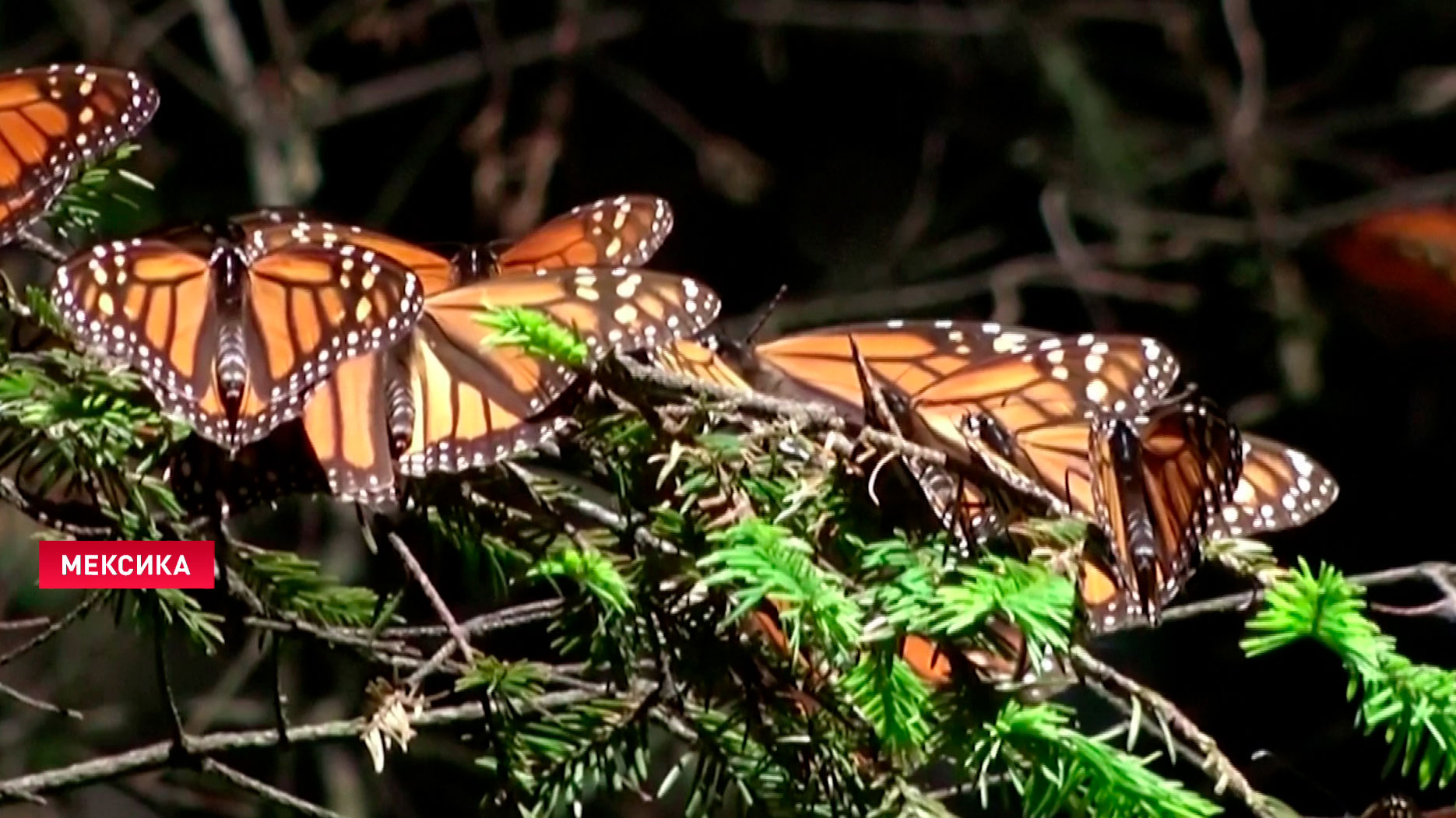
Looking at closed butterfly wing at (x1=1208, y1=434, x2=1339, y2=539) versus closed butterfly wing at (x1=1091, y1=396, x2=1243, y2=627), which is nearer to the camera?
closed butterfly wing at (x1=1091, y1=396, x2=1243, y2=627)

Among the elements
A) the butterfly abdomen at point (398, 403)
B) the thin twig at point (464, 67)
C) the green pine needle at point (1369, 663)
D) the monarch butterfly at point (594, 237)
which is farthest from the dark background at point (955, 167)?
the green pine needle at point (1369, 663)

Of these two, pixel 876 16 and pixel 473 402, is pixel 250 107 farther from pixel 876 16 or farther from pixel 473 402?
pixel 473 402

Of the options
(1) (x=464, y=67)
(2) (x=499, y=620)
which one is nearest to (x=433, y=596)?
(2) (x=499, y=620)

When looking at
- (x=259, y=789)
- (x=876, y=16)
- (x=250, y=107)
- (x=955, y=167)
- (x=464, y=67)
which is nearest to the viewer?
(x=259, y=789)

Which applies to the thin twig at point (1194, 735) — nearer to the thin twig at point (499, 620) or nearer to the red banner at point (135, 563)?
the thin twig at point (499, 620)

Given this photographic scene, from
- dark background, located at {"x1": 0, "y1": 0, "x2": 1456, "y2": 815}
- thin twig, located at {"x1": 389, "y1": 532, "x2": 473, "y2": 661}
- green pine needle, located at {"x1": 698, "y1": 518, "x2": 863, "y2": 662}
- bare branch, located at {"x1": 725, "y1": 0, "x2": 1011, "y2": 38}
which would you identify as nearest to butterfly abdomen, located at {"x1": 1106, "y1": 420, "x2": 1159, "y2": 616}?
green pine needle, located at {"x1": 698, "y1": 518, "x2": 863, "y2": 662}

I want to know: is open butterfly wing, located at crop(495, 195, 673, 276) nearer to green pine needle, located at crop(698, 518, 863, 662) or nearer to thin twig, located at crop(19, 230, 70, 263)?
thin twig, located at crop(19, 230, 70, 263)
